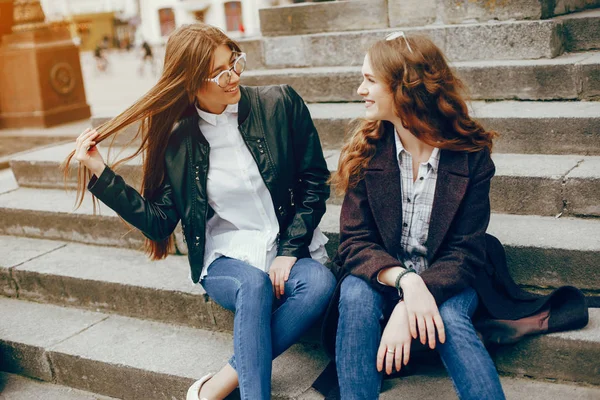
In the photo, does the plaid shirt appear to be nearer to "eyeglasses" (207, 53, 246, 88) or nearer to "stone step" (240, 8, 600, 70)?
"eyeglasses" (207, 53, 246, 88)

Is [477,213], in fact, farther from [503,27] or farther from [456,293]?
[503,27]

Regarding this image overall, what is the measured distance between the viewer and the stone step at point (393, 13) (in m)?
4.34

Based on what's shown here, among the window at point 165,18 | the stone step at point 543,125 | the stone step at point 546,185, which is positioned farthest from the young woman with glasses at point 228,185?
the window at point 165,18

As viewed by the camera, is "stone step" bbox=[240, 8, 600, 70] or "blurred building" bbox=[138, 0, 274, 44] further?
"blurred building" bbox=[138, 0, 274, 44]

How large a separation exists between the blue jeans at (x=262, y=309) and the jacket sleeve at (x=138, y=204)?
293mm

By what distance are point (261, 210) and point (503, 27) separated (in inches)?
85.6

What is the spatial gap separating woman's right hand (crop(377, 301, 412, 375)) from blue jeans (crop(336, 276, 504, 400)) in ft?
0.11

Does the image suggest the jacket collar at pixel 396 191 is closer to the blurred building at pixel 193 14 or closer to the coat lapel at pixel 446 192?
the coat lapel at pixel 446 192

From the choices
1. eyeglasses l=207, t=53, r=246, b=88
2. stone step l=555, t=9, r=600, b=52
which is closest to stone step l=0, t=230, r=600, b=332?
eyeglasses l=207, t=53, r=246, b=88

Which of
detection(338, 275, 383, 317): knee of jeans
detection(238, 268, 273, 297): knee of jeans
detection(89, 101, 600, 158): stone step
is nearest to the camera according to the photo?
detection(338, 275, 383, 317): knee of jeans

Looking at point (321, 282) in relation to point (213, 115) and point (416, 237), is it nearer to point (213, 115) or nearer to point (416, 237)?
point (416, 237)

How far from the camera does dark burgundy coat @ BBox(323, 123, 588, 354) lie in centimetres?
260

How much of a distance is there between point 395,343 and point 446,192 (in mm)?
604

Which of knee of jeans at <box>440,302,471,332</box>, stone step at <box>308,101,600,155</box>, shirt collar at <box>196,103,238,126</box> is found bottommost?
knee of jeans at <box>440,302,471,332</box>
